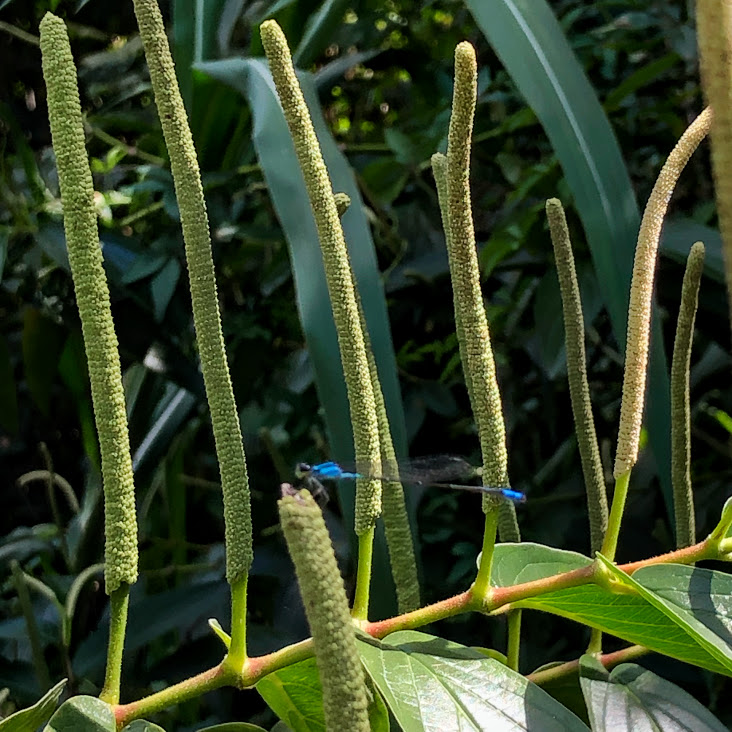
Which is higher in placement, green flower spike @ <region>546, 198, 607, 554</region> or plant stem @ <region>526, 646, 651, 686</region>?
green flower spike @ <region>546, 198, 607, 554</region>

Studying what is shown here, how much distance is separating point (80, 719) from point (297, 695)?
0.24 feet

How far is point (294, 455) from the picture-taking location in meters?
0.72

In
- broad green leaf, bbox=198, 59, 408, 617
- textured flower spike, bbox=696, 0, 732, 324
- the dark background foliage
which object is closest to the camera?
textured flower spike, bbox=696, 0, 732, 324

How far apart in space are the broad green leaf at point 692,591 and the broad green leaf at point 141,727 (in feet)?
0.47

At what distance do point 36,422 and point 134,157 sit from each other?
0.31 m

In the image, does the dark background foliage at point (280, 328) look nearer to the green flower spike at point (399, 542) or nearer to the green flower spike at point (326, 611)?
the green flower spike at point (399, 542)

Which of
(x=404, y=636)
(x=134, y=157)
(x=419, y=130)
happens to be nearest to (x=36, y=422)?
(x=134, y=157)

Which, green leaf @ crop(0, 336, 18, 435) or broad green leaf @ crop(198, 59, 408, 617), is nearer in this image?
broad green leaf @ crop(198, 59, 408, 617)

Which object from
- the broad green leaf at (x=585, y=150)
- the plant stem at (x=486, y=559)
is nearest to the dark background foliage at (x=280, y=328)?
the broad green leaf at (x=585, y=150)

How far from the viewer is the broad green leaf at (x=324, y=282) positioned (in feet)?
1.13

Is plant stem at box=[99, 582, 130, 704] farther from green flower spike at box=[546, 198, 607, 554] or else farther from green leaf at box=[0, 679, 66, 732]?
green flower spike at box=[546, 198, 607, 554]

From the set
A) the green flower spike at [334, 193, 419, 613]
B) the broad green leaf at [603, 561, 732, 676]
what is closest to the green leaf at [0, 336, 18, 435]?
the green flower spike at [334, 193, 419, 613]

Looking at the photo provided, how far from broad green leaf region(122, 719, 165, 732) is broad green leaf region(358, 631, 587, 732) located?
0.22 ft

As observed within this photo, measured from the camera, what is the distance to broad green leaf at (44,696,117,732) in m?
0.23
